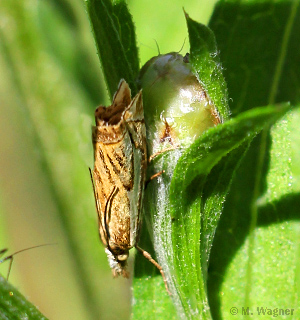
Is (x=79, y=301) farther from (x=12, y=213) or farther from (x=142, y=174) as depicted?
(x=142, y=174)

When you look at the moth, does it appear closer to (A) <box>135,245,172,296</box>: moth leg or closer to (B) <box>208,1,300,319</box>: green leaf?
(A) <box>135,245,172,296</box>: moth leg

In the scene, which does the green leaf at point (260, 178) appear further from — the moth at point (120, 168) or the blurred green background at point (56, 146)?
the blurred green background at point (56, 146)

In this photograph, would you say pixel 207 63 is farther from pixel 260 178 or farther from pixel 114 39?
pixel 260 178

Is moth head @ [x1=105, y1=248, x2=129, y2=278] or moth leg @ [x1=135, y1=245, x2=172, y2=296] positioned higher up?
moth leg @ [x1=135, y1=245, x2=172, y2=296]

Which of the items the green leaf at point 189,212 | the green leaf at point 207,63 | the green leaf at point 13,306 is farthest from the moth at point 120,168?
the green leaf at point 13,306

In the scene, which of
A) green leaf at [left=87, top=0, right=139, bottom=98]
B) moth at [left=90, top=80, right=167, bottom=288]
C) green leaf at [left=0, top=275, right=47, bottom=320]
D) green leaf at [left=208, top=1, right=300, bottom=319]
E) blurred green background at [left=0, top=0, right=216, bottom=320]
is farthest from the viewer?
blurred green background at [left=0, top=0, right=216, bottom=320]

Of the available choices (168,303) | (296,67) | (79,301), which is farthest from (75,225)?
(296,67)

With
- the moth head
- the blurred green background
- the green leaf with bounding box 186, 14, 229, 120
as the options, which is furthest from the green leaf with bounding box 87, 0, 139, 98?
the blurred green background
